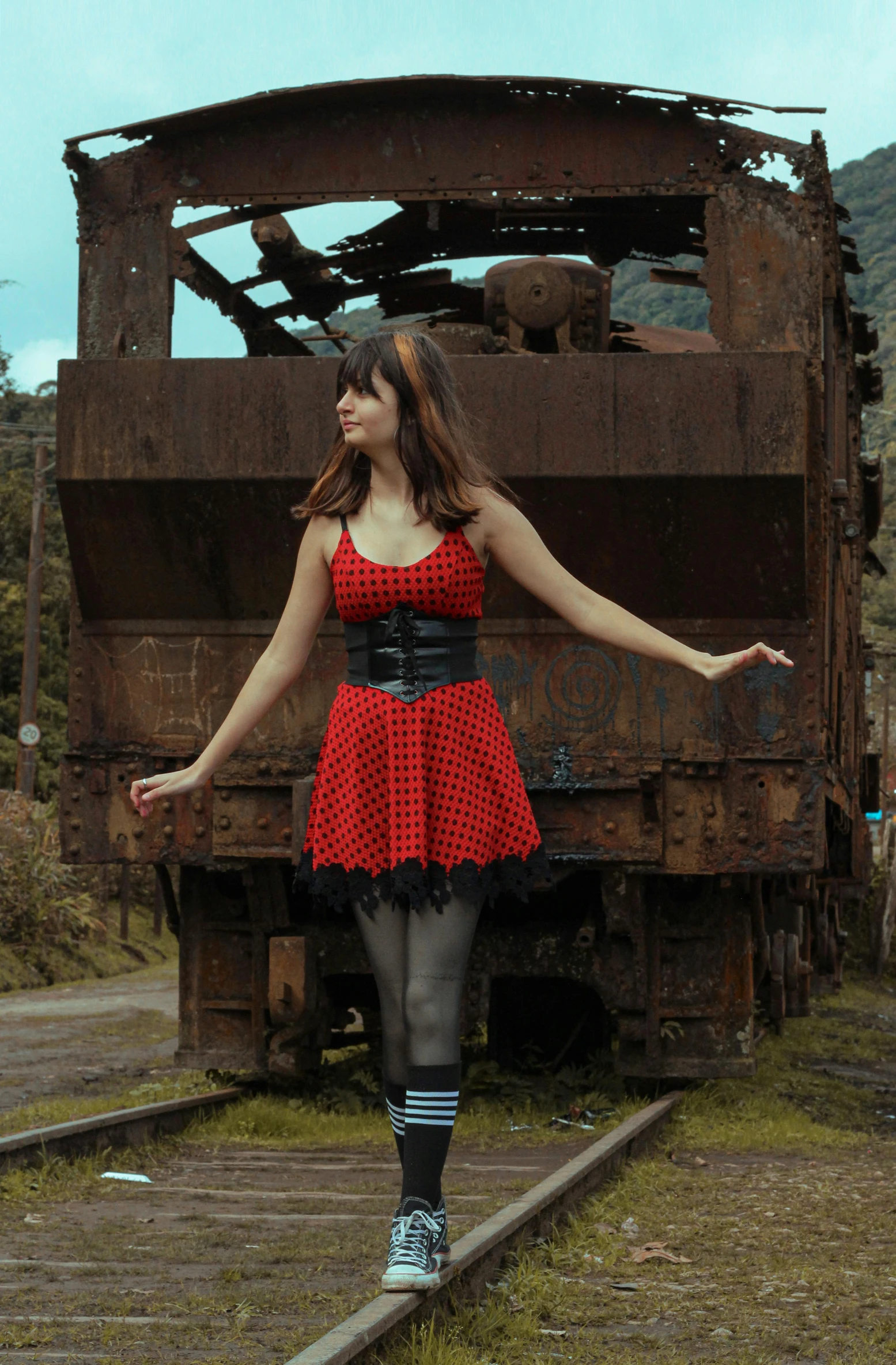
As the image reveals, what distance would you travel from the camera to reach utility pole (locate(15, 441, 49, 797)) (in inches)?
1057

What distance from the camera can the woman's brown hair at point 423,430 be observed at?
3605 mm

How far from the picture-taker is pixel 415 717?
3.57 meters

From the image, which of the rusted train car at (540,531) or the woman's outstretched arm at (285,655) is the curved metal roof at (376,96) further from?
the woman's outstretched arm at (285,655)

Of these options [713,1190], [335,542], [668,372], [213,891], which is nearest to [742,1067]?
[713,1190]

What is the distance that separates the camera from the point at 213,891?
7.77 m

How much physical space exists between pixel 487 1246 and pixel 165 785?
1302 mm

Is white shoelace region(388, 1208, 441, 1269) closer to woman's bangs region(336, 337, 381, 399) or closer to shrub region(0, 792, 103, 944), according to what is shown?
woman's bangs region(336, 337, 381, 399)

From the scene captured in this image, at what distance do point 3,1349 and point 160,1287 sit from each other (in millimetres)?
664

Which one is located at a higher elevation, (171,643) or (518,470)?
(518,470)

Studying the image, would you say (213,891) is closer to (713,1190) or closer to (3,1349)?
(713,1190)

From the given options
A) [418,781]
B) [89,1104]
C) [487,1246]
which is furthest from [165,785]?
[89,1104]

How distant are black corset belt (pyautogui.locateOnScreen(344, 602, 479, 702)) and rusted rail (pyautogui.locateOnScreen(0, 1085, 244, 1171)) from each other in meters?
2.68

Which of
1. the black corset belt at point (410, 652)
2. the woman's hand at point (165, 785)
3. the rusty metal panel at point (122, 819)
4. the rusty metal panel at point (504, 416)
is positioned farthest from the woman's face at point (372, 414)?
the rusty metal panel at point (122, 819)

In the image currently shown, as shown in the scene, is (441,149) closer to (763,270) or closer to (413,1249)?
(763,270)
